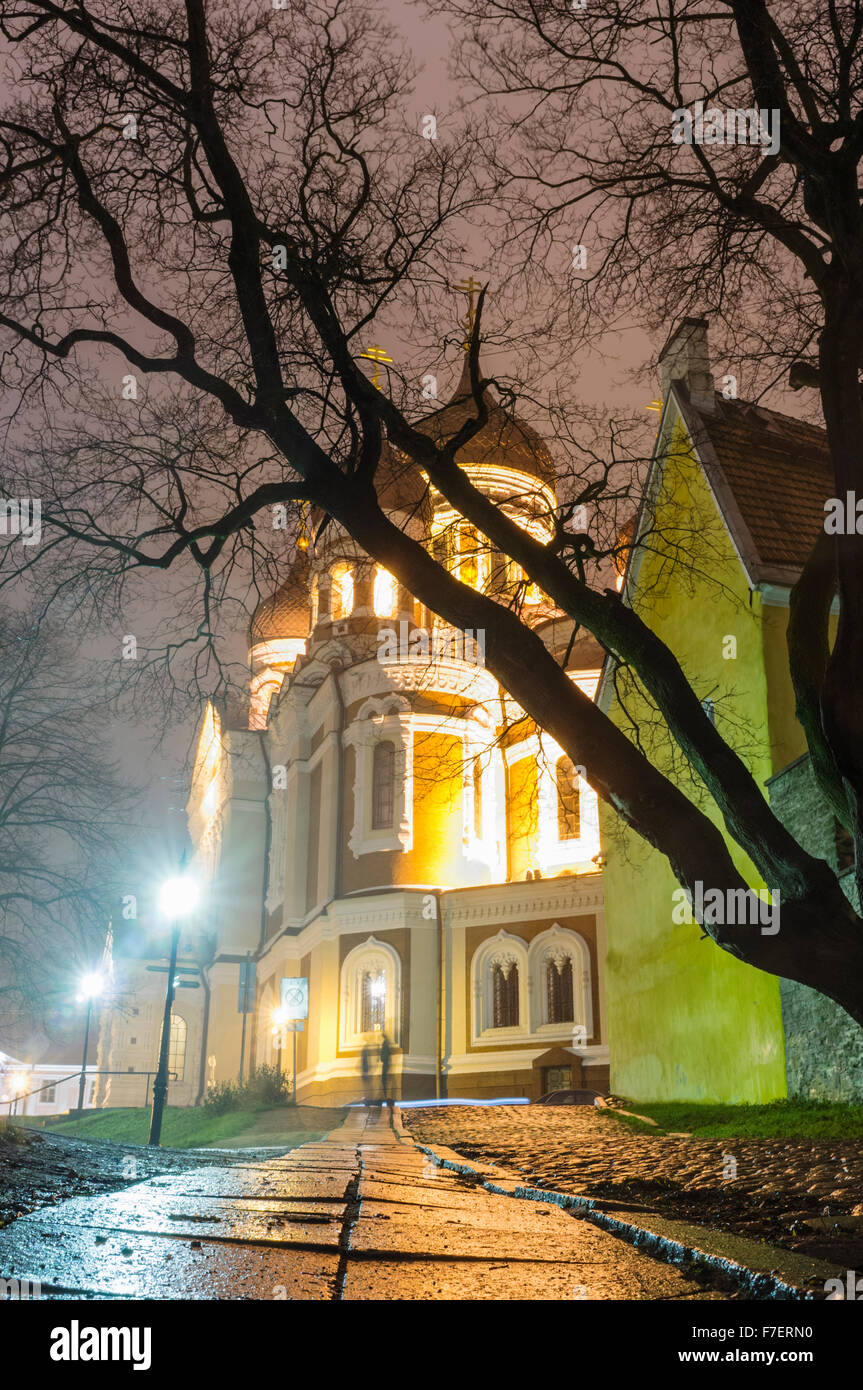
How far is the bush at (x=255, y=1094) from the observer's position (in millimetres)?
35250

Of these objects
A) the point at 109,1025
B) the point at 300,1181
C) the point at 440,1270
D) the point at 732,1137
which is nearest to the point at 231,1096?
the point at 109,1025

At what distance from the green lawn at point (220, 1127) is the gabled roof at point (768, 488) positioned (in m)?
12.3

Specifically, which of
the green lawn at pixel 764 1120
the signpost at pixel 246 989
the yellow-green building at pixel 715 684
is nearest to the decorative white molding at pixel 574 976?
the yellow-green building at pixel 715 684

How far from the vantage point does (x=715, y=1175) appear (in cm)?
764

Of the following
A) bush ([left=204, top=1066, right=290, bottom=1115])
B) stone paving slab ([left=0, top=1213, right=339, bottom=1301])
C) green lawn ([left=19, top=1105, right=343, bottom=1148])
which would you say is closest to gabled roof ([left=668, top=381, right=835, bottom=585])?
green lawn ([left=19, top=1105, right=343, bottom=1148])

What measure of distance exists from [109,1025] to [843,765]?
55.1 metres

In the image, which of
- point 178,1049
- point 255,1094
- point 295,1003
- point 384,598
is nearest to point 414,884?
point 295,1003

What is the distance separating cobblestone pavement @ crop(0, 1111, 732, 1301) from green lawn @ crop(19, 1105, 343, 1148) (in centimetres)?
1609

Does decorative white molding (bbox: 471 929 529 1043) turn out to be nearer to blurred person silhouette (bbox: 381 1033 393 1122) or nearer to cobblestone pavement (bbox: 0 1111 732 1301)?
blurred person silhouette (bbox: 381 1033 393 1122)

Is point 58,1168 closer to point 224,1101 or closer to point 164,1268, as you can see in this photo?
point 164,1268

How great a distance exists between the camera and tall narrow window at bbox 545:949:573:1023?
3403 centimetres

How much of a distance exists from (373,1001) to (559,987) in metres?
5.50

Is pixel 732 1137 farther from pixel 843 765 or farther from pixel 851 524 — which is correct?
pixel 851 524

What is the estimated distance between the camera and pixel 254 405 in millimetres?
8352
